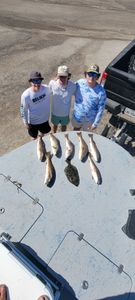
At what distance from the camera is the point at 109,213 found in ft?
15.7

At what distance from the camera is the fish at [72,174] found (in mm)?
5051

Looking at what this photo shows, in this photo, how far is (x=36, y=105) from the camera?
6.27 meters

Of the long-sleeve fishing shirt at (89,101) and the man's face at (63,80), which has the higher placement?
the man's face at (63,80)

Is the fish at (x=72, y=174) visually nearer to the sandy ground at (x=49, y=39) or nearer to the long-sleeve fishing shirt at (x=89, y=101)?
the long-sleeve fishing shirt at (x=89, y=101)

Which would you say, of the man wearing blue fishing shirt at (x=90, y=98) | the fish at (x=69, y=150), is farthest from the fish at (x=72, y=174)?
the man wearing blue fishing shirt at (x=90, y=98)

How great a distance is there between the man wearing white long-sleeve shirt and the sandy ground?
140cm

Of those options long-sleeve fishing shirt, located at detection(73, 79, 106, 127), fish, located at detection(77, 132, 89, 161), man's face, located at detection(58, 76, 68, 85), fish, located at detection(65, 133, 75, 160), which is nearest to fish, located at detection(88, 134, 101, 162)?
fish, located at detection(77, 132, 89, 161)

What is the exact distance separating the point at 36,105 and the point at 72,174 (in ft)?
5.83

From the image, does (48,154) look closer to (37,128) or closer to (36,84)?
(36,84)

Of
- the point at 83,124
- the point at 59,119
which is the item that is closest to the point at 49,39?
the point at 59,119

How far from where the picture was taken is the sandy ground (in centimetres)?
921

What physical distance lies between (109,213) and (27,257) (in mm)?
1321

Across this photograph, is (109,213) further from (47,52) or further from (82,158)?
(47,52)

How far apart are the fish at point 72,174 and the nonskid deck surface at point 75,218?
49 mm
